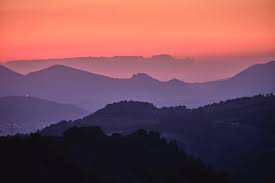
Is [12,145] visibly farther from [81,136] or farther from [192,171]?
[192,171]

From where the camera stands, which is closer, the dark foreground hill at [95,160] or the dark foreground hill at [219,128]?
the dark foreground hill at [95,160]

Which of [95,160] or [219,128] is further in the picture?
[219,128]

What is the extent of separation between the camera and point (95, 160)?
74.8 m

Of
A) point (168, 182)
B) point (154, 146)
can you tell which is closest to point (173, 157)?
point (154, 146)

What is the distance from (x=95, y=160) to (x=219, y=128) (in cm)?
7015

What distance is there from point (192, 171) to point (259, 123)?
199 feet

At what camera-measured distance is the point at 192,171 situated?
284 ft

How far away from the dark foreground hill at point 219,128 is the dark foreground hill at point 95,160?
28.1 metres

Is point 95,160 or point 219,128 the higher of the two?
point 219,128

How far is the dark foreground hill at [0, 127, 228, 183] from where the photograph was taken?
6688 cm

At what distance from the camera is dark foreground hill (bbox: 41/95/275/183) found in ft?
398

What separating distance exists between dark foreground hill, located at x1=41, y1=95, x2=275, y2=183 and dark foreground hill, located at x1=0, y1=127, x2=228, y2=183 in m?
28.1

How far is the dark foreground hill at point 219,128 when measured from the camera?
12138cm

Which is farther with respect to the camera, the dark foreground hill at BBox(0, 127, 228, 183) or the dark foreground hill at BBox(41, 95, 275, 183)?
the dark foreground hill at BBox(41, 95, 275, 183)
